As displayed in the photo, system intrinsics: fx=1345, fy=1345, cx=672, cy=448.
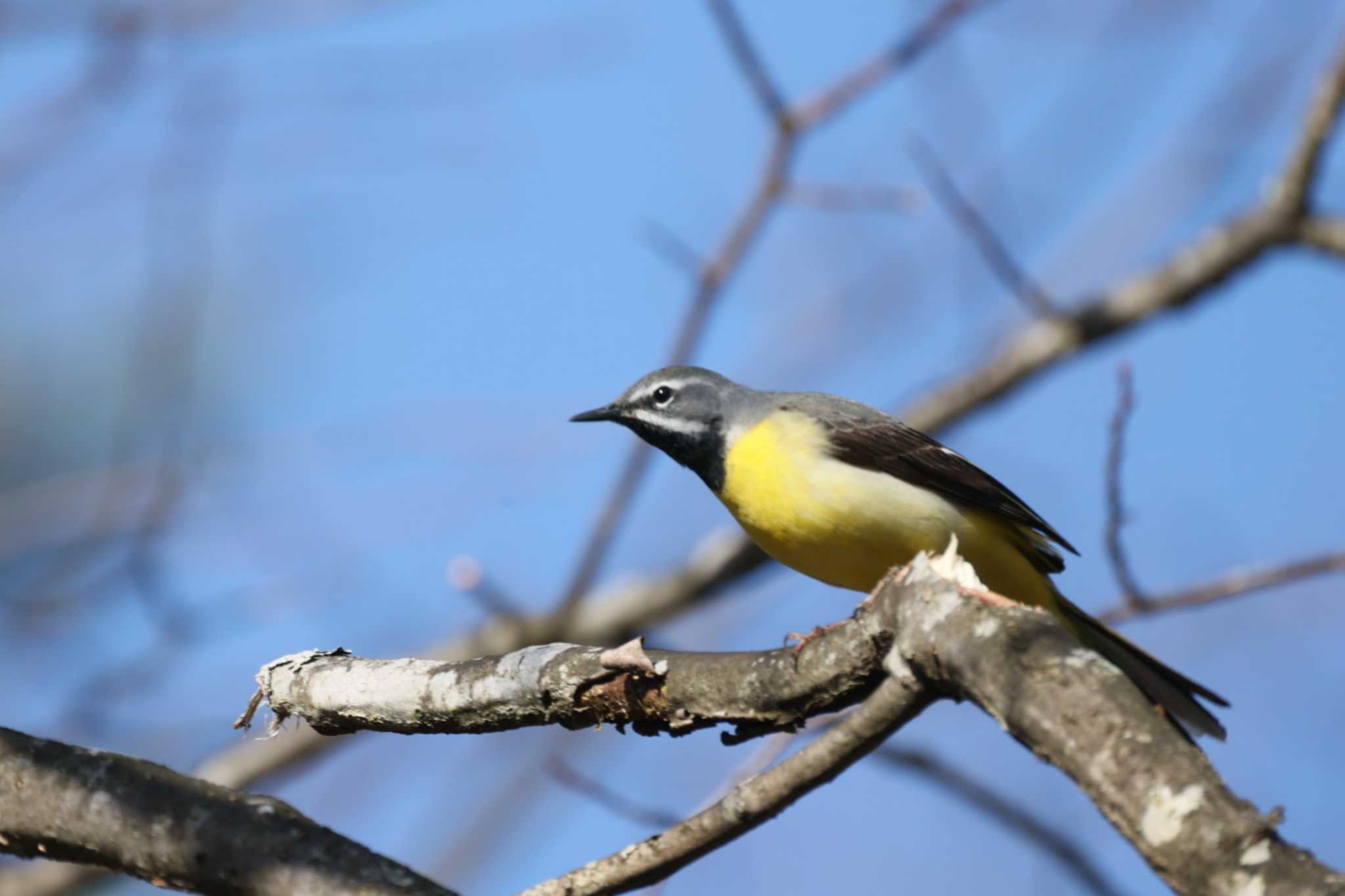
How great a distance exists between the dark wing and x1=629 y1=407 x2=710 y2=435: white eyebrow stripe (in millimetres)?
609

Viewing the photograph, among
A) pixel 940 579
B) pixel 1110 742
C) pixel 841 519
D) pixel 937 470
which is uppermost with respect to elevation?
pixel 937 470

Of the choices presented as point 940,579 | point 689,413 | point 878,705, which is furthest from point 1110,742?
point 689,413

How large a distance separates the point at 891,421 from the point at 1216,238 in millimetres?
3558

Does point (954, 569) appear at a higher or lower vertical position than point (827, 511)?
lower

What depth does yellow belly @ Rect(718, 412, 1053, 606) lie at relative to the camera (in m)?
5.07

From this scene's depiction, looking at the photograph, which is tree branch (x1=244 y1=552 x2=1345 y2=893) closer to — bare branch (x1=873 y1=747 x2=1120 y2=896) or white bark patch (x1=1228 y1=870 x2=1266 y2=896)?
white bark patch (x1=1228 y1=870 x2=1266 y2=896)

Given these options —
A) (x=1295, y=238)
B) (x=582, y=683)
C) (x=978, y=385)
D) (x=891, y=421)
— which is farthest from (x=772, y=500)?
(x=1295, y=238)

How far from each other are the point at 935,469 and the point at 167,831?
11.2 feet

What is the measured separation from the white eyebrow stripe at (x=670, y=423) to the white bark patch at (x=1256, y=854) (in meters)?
4.14

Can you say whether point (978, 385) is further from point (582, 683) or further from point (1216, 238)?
point (582, 683)

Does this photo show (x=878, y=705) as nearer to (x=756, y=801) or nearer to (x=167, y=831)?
(x=756, y=801)

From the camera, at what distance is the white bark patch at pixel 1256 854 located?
1.90 meters

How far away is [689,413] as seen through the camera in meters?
6.08

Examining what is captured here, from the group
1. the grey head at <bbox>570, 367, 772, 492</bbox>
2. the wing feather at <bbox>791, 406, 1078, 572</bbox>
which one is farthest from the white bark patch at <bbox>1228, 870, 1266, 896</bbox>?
the grey head at <bbox>570, 367, 772, 492</bbox>
